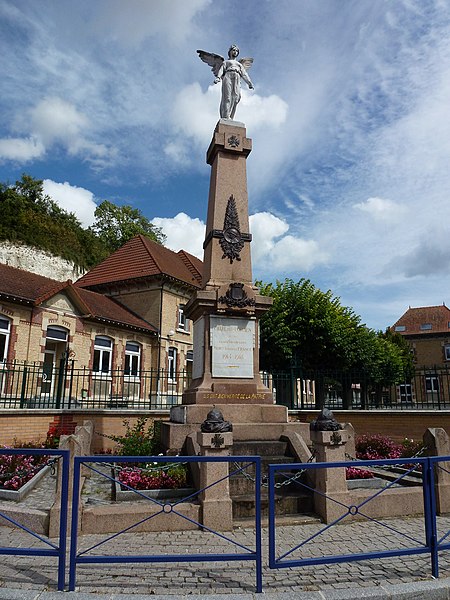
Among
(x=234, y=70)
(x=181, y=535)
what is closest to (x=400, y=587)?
(x=181, y=535)

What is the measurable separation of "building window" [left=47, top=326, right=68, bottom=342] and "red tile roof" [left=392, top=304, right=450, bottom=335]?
43.8 meters

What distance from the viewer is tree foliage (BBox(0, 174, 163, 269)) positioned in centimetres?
3272

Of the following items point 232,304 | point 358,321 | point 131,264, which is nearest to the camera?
point 232,304

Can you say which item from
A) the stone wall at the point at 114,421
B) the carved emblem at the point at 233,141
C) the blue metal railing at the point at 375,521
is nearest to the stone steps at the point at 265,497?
the blue metal railing at the point at 375,521

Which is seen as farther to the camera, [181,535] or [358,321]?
[358,321]

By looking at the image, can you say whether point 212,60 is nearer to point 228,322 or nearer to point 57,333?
point 228,322

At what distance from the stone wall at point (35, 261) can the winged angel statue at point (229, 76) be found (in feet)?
78.8

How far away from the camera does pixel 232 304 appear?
9422mm

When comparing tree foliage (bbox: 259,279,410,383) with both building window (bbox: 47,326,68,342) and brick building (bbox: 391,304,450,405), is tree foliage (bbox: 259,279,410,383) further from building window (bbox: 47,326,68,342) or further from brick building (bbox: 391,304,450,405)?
brick building (bbox: 391,304,450,405)

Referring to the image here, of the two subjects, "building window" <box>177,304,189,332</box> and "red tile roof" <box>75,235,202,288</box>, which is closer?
"red tile roof" <box>75,235,202,288</box>

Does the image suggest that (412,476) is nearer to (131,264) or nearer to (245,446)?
(245,446)

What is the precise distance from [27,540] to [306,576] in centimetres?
331

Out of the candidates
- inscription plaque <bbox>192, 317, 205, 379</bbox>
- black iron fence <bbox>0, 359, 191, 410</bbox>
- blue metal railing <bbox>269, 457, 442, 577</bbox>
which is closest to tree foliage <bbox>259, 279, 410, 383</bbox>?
black iron fence <bbox>0, 359, 191, 410</bbox>

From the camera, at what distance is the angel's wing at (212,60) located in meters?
11.6
